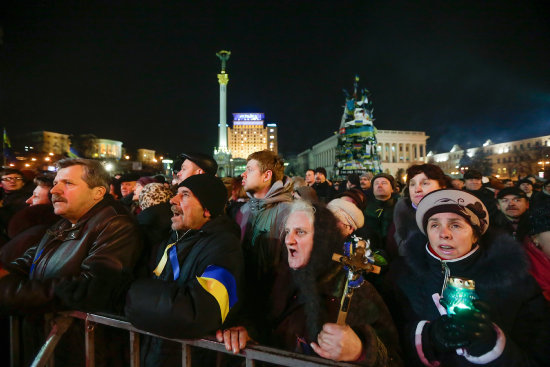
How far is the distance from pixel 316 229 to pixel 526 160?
65.7 meters

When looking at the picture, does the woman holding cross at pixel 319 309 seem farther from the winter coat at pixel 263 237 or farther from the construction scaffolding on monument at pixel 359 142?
the construction scaffolding on monument at pixel 359 142

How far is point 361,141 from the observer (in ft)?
55.0

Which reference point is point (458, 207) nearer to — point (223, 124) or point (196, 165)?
point (196, 165)

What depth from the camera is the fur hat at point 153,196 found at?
3350 millimetres

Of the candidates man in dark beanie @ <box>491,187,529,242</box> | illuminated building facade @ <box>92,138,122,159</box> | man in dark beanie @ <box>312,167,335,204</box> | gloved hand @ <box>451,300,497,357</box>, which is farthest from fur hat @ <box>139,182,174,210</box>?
illuminated building facade @ <box>92,138,122,159</box>

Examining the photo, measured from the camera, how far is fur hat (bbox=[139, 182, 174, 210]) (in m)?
3.35

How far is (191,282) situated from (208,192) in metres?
0.88

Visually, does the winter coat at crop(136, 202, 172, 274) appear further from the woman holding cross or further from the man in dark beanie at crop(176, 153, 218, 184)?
A: the woman holding cross

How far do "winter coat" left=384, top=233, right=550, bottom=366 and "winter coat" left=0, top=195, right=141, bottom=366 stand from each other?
2190 mm

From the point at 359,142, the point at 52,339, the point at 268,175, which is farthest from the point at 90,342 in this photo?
the point at 359,142

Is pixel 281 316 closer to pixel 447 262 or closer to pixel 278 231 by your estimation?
pixel 278 231

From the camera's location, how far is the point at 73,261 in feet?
6.68

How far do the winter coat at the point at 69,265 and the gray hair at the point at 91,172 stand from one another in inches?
10.0

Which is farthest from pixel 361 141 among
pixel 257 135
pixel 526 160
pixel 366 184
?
pixel 257 135
